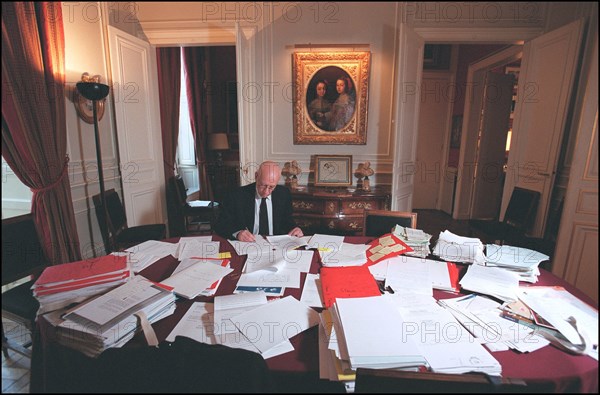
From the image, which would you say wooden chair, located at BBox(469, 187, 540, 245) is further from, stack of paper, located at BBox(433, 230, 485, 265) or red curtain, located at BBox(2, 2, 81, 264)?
red curtain, located at BBox(2, 2, 81, 264)

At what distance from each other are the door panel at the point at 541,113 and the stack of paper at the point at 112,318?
1022 millimetres

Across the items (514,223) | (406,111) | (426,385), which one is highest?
(406,111)

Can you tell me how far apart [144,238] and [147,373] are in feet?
6.58

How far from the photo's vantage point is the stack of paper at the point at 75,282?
855 millimetres

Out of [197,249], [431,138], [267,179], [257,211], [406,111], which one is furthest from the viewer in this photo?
[431,138]

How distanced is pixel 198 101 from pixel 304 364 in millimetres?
4198

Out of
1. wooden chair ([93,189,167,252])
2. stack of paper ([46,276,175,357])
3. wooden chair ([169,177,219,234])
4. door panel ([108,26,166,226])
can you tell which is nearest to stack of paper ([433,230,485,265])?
stack of paper ([46,276,175,357])

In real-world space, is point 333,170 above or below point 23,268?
above

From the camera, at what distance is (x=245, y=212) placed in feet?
6.12

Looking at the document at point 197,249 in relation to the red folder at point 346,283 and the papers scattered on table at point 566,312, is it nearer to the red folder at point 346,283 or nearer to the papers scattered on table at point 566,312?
the red folder at point 346,283

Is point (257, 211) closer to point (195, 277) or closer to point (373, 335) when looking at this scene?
point (195, 277)

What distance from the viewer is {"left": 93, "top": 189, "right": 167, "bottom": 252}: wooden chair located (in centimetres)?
220

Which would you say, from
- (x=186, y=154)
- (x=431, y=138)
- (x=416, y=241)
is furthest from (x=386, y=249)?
(x=186, y=154)

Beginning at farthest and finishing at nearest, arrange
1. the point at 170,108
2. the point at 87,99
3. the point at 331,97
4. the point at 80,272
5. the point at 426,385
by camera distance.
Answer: the point at 170,108
the point at 331,97
the point at 87,99
the point at 80,272
the point at 426,385
